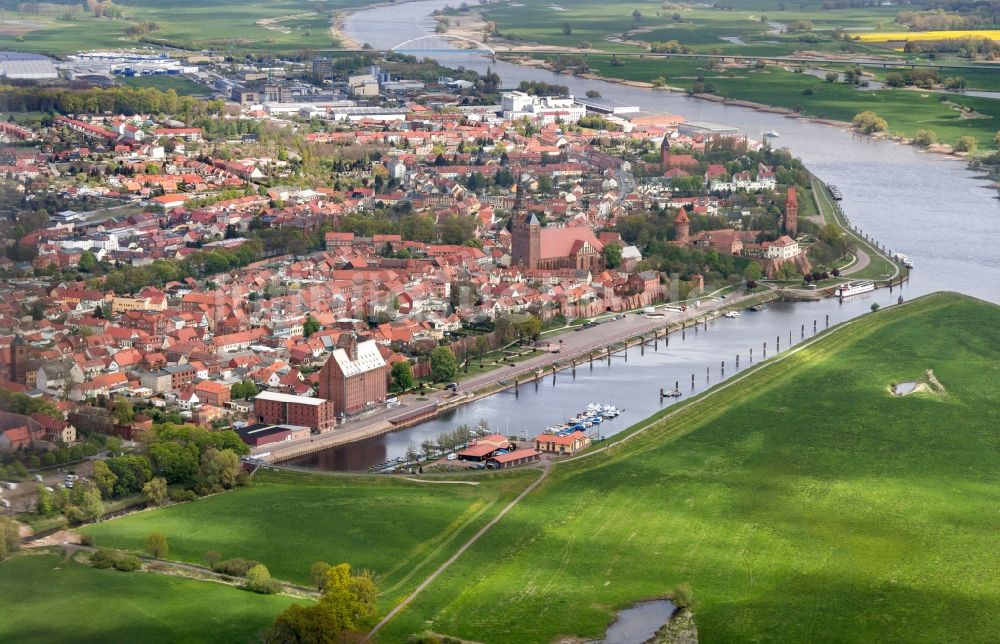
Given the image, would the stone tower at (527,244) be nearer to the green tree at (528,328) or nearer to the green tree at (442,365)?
the green tree at (528,328)

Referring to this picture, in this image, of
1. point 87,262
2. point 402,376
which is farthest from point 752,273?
point 87,262

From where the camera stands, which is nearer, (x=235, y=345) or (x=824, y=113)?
(x=235, y=345)

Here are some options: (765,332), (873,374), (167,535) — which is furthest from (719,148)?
(167,535)

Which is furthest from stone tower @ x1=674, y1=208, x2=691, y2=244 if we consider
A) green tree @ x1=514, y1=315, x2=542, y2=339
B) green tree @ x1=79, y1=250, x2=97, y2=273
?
green tree @ x1=79, y1=250, x2=97, y2=273

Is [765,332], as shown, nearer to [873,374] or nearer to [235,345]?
[873,374]

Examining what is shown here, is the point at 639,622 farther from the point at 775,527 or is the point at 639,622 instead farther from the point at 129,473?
the point at 129,473

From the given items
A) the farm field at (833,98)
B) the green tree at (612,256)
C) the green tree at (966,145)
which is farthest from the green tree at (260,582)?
the farm field at (833,98)
